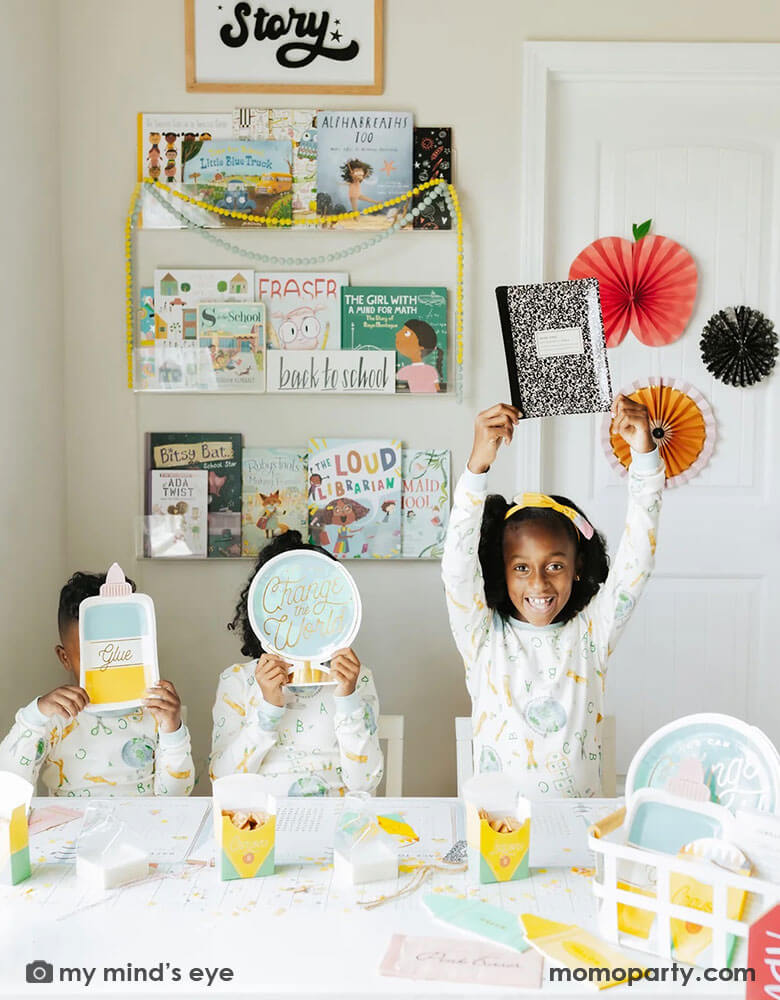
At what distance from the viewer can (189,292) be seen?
8.56 feet

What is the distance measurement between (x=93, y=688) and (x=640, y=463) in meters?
1.06

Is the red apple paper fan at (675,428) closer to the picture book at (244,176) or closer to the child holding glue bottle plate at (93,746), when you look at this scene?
the picture book at (244,176)

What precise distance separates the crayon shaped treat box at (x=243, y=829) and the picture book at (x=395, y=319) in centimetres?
144

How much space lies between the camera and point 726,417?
106 inches

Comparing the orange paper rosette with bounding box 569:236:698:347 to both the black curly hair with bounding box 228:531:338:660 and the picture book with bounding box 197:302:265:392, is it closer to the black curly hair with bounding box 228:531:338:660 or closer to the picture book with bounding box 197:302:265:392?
the picture book with bounding box 197:302:265:392

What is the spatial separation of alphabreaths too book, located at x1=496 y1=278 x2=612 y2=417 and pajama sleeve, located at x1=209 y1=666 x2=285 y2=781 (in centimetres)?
79

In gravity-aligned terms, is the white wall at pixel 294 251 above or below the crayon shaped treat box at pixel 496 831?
above

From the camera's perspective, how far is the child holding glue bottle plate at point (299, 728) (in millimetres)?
1865

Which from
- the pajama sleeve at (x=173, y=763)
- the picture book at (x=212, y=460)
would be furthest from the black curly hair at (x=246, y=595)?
the picture book at (x=212, y=460)

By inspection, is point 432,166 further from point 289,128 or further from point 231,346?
point 231,346

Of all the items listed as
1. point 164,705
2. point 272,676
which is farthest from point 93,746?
point 272,676

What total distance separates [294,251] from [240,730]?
1.31 m

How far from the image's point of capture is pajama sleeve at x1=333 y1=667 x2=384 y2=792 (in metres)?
1.88

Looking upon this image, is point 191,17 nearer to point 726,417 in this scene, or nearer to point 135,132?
point 135,132
